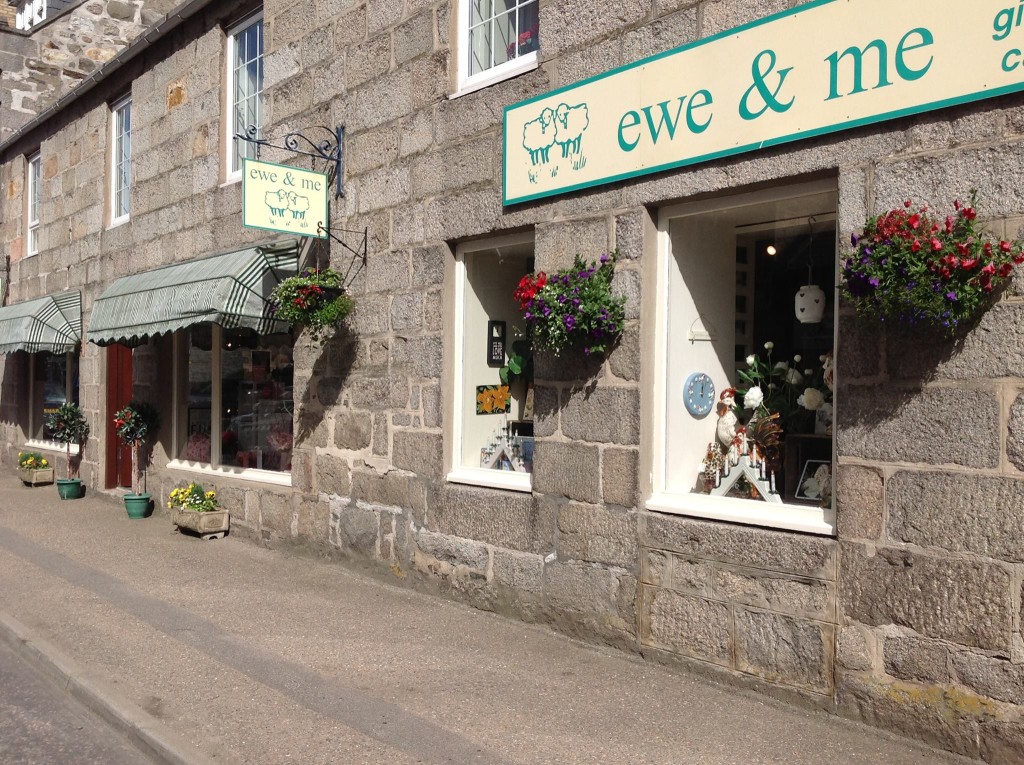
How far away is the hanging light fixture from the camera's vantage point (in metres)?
5.24

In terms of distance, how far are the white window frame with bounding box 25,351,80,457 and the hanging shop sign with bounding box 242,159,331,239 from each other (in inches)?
300

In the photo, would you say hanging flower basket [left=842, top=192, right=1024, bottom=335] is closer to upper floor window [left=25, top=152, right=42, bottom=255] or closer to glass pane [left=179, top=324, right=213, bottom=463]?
glass pane [left=179, top=324, right=213, bottom=463]

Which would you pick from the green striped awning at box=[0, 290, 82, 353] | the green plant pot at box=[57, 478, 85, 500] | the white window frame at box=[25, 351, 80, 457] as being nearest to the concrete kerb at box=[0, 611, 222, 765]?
the green plant pot at box=[57, 478, 85, 500]

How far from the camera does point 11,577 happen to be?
781 centimetres

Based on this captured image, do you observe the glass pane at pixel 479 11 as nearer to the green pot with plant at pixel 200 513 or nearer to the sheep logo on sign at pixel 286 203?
the sheep logo on sign at pixel 286 203

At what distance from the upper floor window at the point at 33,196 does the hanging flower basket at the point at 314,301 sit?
31.5 ft

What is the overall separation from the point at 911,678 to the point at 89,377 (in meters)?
11.7

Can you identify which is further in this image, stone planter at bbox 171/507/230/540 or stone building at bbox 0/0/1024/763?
stone planter at bbox 171/507/230/540

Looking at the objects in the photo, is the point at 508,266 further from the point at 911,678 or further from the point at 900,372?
the point at 911,678

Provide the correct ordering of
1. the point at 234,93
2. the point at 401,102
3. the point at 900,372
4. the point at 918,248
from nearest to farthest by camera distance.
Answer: the point at 918,248 → the point at 900,372 → the point at 401,102 → the point at 234,93

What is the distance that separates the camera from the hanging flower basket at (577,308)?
5609mm

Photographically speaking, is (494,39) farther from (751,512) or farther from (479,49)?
(751,512)

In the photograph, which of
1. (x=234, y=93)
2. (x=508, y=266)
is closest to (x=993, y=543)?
(x=508, y=266)

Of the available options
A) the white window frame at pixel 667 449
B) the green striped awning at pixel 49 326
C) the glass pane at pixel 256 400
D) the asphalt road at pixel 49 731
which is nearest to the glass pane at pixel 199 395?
the glass pane at pixel 256 400
